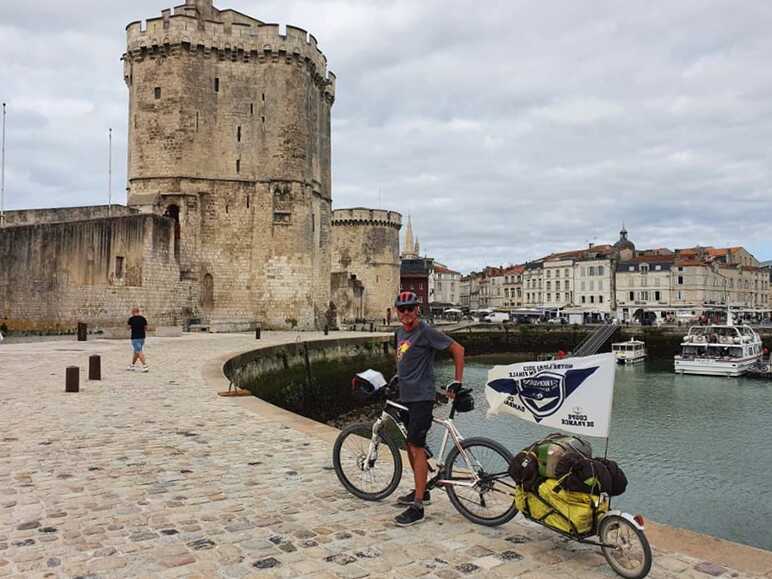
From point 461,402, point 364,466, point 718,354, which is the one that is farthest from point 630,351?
point 461,402

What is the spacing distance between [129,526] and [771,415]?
23839 millimetres

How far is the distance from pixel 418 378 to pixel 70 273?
82.6 feet

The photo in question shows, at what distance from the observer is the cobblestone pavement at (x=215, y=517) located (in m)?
3.93

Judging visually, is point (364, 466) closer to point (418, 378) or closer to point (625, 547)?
point (418, 378)

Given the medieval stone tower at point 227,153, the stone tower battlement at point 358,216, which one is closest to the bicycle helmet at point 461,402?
the medieval stone tower at point 227,153

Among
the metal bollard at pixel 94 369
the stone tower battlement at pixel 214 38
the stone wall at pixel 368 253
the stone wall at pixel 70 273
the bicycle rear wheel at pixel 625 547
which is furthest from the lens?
the stone wall at pixel 368 253

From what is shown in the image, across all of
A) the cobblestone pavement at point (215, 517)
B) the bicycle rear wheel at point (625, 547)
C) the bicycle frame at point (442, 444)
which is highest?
the bicycle frame at point (442, 444)

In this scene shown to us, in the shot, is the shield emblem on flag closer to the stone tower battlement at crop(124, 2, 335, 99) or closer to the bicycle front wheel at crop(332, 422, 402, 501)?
the bicycle front wheel at crop(332, 422, 402, 501)

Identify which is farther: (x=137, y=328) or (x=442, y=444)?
(x=137, y=328)

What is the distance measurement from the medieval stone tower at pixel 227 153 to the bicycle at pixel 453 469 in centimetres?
2815

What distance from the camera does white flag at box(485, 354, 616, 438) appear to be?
4.20 meters

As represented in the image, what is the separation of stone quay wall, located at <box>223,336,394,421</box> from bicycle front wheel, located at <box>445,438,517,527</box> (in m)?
11.0

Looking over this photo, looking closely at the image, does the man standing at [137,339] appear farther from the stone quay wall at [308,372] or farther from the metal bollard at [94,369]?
the stone quay wall at [308,372]

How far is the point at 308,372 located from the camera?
2373 cm
